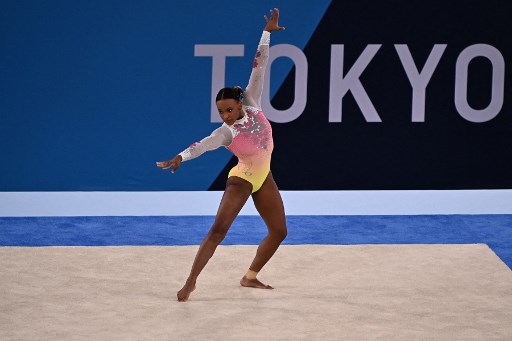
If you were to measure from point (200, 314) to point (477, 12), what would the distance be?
474 cm

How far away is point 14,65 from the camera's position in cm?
1049

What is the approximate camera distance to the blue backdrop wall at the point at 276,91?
34.6 feet

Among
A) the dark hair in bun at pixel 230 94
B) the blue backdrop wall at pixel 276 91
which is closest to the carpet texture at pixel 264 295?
the dark hair in bun at pixel 230 94

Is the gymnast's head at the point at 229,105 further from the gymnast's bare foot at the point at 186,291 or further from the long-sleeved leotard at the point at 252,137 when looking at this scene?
the gymnast's bare foot at the point at 186,291

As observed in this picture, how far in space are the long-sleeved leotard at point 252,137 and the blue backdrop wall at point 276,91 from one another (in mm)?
2782

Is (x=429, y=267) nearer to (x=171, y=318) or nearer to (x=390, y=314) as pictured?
(x=390, y=314)

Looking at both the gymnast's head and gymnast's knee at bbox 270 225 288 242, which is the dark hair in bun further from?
gymnast's knee at bbox 270 225 288 242

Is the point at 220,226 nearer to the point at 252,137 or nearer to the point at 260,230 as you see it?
the point at 252,137

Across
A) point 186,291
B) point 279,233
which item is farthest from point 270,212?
point 186,291

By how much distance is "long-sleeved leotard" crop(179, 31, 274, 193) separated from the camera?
7.74 m

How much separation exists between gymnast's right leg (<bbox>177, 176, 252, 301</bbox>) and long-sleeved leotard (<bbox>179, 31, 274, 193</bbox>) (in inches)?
2.9

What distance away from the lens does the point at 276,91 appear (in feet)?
35.6

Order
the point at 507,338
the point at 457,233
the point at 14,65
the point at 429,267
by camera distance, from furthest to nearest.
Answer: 1. the point at 14,65
2. the point at 457,233
3. the point at 429,267
4. the point at 507,338

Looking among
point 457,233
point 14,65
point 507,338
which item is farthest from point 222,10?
point 507,338
